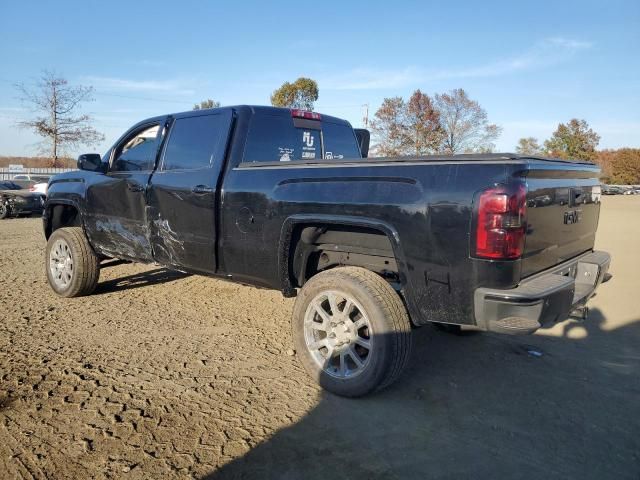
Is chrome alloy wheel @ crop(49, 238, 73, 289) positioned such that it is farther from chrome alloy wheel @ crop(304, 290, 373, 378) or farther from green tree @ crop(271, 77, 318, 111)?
green tree @ crop(271, 77, 318, 111)

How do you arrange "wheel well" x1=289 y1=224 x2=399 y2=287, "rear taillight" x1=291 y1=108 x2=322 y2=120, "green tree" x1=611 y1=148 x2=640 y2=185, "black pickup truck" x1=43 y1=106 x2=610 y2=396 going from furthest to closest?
"green tree" x1=611 y1=148 x2=640 y2=185
"rear taillight" x1=291 y1=108 x2=322 y2=120
"wheel well" x1=289 y1=224 x2=399 y2=287
"black pickup truck" x1=43 y1=106 x2=610 y2=396

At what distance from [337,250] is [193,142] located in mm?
1798

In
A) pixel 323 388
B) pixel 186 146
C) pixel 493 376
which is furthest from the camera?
pixel 186 146

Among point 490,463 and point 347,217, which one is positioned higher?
point 347,217

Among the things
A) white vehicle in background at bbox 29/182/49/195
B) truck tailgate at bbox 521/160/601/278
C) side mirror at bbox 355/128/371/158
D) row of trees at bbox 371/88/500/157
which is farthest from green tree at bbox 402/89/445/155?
truck tailgate at bbox 521/160/601/278

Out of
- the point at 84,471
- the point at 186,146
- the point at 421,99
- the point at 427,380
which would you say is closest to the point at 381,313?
the point at 427,380

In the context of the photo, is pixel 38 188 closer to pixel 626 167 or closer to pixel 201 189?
pixel 201 189

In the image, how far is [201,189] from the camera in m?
4.01

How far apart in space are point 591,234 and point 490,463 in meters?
2.18

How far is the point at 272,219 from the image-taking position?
3.57 meters

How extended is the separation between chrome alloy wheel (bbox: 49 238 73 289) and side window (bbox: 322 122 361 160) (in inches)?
126

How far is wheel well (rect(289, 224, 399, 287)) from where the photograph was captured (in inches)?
130

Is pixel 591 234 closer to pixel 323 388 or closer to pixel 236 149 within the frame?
pixel 323 388

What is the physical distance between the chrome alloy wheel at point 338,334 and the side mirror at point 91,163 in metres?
3.00
